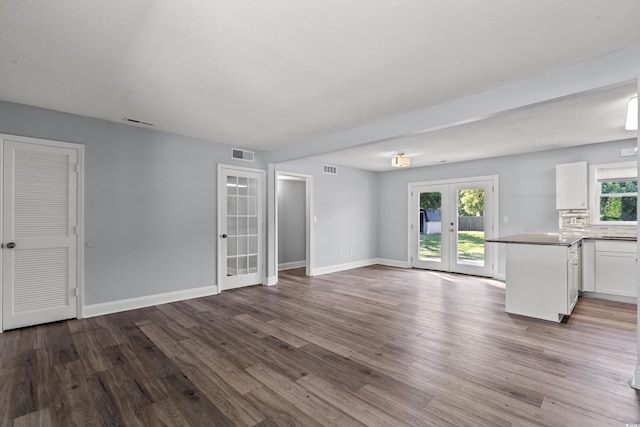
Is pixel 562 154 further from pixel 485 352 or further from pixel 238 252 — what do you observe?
pixel 238 252

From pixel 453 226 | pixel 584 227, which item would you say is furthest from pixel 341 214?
pixel 584 227

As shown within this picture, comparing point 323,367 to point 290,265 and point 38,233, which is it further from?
point 290,265

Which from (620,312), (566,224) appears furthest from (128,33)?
(566,224)

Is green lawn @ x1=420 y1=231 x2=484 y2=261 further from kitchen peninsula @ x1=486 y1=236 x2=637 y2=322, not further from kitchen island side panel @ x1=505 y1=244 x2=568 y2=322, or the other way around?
kitchen island side panel @ x1=505 y1=244 x2=568 y2=322

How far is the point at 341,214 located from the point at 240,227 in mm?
2743

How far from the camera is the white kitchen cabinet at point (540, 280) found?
12.4 ft

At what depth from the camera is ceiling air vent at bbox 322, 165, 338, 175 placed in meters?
7.11

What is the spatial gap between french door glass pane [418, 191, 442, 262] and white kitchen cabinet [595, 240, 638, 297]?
291 cm

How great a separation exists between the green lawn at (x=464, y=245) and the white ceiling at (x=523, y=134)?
1733mm

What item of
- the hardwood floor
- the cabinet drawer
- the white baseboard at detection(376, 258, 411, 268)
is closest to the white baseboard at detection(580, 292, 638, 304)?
the hardwood floor

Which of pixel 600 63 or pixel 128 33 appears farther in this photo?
pixel 600 63

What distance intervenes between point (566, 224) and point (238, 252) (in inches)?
238

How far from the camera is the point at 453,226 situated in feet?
23.2

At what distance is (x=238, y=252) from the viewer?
5.62m
